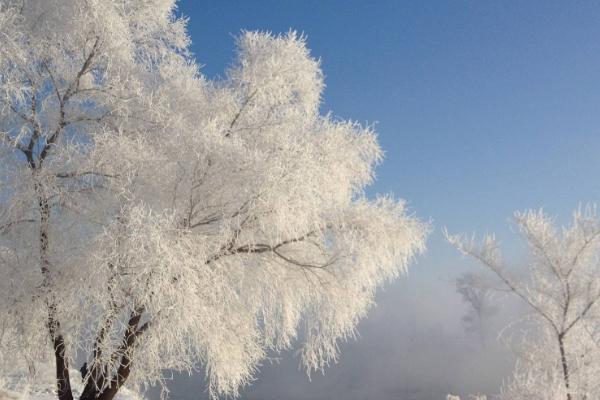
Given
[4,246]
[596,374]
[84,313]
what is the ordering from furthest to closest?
[596,374]
[4,246]
[84,313]

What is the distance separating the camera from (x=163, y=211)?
295 inches

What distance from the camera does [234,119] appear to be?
9883 millimetres

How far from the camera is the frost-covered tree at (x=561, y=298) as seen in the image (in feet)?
35.5

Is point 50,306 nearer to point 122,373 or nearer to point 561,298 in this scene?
point 122,373

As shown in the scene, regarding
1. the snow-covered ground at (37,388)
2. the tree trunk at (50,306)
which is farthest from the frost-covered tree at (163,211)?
the snow-covered ground at (37,388)

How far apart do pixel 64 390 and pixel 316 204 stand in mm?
5035

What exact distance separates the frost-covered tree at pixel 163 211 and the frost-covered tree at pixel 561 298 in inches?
155

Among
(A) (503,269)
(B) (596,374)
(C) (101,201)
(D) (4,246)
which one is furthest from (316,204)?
(B) (596,374)

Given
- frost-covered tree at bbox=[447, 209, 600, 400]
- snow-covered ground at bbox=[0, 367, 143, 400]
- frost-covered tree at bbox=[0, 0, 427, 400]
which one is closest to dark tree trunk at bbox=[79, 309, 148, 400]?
frost-covered tree at bbox=[0, 0, 427, 400]

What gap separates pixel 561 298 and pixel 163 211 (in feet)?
27.5

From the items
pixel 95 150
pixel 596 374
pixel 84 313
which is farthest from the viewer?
pixel 596 374

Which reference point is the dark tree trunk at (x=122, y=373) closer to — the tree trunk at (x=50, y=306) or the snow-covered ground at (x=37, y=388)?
the tree trunk at (x=50, y=306)

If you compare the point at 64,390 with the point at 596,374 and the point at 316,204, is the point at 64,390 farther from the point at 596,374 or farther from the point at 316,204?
the point at 596,374

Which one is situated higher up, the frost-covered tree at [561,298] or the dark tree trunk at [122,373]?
the frost-covered tree at [561,298]
